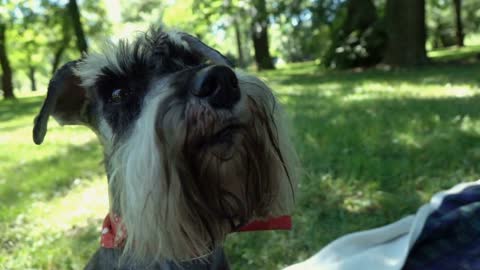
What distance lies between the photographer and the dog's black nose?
186 cm

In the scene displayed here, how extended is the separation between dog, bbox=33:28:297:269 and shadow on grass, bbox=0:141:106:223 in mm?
2676

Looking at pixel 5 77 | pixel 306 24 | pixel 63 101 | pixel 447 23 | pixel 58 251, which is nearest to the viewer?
pixel 63 101

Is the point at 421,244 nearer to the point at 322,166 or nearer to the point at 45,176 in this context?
the point at 322,166

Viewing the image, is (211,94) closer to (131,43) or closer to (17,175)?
(131,43)

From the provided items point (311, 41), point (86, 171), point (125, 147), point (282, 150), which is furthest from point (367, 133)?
point (311, 41)

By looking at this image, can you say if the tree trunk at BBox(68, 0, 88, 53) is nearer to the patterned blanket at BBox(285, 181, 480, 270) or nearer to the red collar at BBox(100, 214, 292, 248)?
the patterned blanket at BBox(285, 181, 480, 270)

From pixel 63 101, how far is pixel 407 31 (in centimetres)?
1333

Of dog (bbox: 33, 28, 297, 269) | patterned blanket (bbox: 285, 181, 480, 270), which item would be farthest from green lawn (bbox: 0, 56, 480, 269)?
dog (bbox: 33, 28, 297, 269)

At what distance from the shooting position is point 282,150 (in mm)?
2354

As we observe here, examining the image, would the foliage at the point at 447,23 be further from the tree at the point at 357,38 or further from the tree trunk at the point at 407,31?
the tree trunk at the point at 407,31

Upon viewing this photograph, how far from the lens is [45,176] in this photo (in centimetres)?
593

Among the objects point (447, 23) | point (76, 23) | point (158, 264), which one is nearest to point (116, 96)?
point (158, 264)

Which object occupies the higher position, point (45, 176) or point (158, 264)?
point (158, 264)

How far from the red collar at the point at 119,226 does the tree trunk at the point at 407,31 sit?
13.0 m
